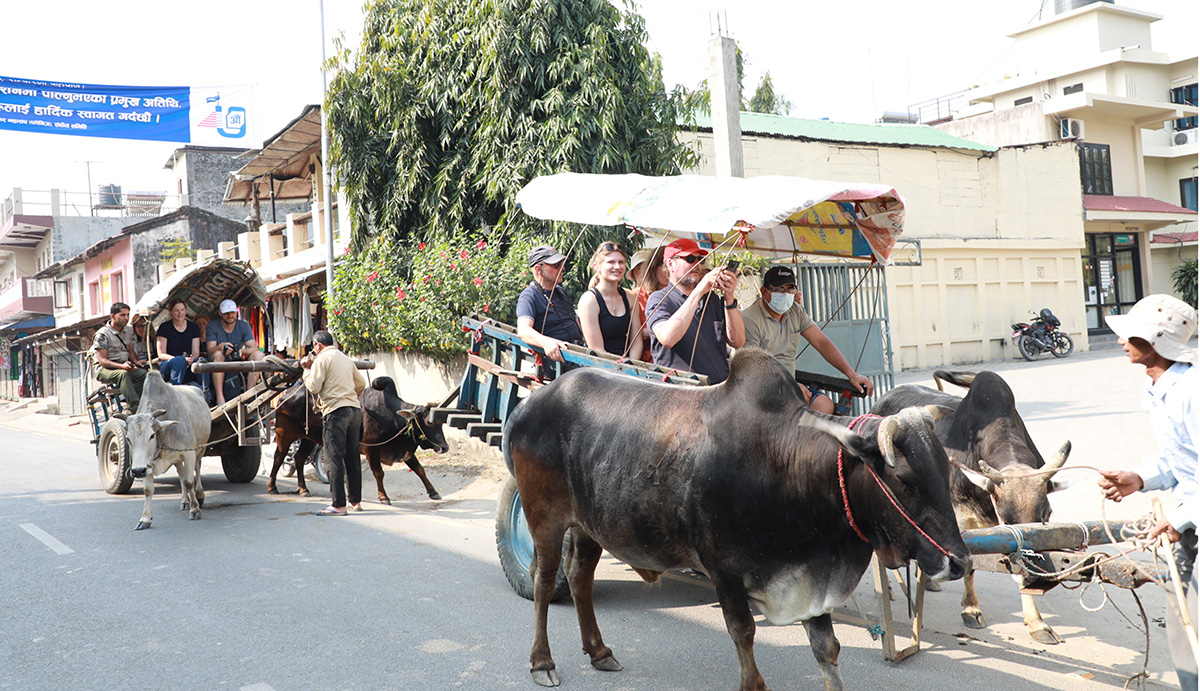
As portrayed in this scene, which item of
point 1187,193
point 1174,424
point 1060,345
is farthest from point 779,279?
point 1187,193

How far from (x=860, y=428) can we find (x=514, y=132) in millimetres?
9824

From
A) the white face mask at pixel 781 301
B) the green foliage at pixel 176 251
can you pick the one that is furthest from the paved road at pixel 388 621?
the green foliage at pixel 176 251

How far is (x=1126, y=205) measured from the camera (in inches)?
991

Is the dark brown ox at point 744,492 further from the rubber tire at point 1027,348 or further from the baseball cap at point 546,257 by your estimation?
the rubber tire at point 1027,348

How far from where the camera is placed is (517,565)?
5875 millimetres

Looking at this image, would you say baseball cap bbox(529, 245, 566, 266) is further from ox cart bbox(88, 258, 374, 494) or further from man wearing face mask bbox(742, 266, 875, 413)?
ox cart bbox(88, 258, 374, 494)

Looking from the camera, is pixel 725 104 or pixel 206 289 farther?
pixel 206 289

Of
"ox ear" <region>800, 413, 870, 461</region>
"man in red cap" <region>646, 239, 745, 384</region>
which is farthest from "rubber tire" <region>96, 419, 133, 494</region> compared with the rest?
"ox ear" <region>800, 413, 870, 461</region>

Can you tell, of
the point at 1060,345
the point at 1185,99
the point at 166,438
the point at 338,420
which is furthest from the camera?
the point at 1185,99

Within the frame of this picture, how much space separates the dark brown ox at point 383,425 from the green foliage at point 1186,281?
27.5m

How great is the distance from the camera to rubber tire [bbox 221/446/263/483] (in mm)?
11258

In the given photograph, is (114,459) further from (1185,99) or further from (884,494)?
(1185,99)

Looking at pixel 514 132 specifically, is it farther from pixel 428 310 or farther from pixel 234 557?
pixel 234 557

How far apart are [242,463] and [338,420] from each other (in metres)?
3.06
